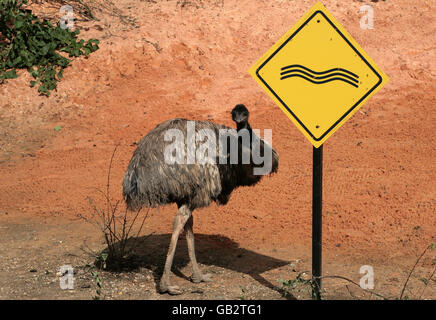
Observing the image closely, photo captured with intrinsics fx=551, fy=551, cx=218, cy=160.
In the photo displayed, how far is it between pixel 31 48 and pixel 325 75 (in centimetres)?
1031

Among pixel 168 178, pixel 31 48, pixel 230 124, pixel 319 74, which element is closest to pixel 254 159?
pixel 168 178

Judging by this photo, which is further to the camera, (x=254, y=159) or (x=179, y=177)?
(x=254, y=159)

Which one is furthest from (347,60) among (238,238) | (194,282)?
(238,238)

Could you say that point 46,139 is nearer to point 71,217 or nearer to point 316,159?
point 71,217

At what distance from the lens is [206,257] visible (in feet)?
22.7

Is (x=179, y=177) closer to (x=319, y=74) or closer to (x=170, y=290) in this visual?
(x=170, y=290)

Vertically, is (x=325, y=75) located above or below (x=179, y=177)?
above

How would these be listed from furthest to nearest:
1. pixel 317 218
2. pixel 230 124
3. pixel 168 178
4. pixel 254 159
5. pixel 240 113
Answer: pixel 230 124 → pixel 254 159 → pixel 168 178 → pixel 240 113 → pixel 317 218

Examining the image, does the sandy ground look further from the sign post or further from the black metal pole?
Result: the sign post

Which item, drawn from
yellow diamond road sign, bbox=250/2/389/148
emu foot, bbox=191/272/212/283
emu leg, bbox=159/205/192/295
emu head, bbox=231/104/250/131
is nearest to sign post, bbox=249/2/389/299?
yellow diamond road sign, bbox=250/2/389/148

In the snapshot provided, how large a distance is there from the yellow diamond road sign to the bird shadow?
2.19m

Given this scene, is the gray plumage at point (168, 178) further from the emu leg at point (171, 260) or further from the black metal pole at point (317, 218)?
the black metal pole at point (317, 218)

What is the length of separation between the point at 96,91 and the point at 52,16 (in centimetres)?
294

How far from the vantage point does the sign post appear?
14.8ft
